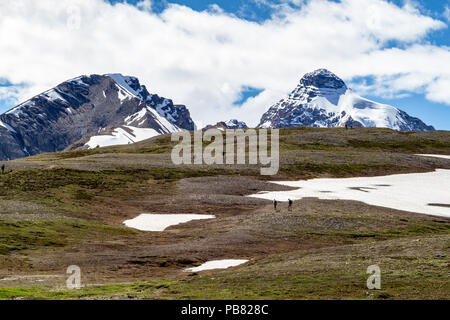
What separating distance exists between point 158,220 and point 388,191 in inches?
2049

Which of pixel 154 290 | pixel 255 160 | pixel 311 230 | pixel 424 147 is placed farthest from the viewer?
pixel 424 147

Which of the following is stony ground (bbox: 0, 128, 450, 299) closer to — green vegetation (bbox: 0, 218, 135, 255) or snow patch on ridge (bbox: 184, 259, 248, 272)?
green vegetation (bbox: 0, 218, 135, 255)

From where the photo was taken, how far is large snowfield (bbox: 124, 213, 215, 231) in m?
69.3

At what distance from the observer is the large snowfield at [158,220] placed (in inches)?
2729

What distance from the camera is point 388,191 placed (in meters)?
97.9

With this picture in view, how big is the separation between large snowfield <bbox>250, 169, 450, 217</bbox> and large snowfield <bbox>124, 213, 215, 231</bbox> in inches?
780

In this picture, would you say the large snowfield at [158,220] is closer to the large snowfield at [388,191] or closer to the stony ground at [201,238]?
the stony ground at [201,238]

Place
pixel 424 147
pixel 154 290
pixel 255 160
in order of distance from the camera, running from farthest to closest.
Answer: pixel 424 147
pixel 255 160
pixel 154 290

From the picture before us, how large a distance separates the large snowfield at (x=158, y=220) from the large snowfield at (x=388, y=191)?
19820 millimetres

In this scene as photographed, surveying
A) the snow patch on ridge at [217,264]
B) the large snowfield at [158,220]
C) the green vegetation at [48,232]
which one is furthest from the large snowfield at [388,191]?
the snow patch on ridge at [217,264]

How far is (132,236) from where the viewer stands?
61531 millimetres
